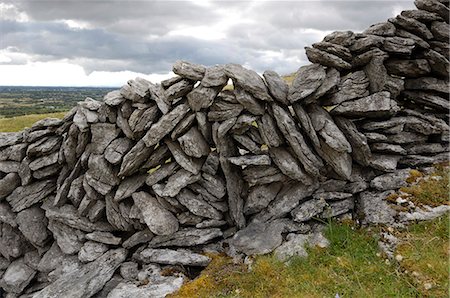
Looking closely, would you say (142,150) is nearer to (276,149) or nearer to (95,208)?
(95,208)

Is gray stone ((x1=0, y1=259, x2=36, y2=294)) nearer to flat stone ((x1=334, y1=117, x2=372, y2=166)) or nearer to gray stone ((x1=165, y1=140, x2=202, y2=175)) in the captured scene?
gray stone ((x1=165, y1=140, x2=202, y2=175))

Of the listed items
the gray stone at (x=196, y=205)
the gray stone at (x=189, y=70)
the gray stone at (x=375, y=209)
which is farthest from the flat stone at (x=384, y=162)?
the gray stone at (x=189, y=70)

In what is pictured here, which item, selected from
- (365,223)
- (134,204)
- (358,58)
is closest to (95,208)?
(134,204)

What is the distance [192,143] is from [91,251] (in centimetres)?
599

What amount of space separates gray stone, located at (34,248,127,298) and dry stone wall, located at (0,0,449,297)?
51 millimetres

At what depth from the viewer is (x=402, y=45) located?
1443 cm

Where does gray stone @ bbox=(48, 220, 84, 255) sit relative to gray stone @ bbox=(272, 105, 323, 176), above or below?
below

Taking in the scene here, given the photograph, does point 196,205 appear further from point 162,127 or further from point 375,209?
point 375,209

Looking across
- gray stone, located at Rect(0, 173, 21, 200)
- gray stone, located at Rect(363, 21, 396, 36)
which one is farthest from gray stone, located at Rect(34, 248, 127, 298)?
gray stone, located at Rect(363, 21, 396, 36)

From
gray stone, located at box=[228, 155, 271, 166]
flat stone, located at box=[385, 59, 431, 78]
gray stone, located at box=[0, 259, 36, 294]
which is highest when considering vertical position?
flat stone, located at box=[385, 59, 431, 78]

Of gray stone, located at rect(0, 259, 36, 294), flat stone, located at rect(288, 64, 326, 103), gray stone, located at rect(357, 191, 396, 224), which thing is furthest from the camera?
gray stone, located at rect(0, 259, 36, 294)

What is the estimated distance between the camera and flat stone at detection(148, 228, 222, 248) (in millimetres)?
14100

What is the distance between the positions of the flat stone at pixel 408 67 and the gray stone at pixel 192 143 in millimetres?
8083

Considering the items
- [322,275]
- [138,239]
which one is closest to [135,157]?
[138,239]
